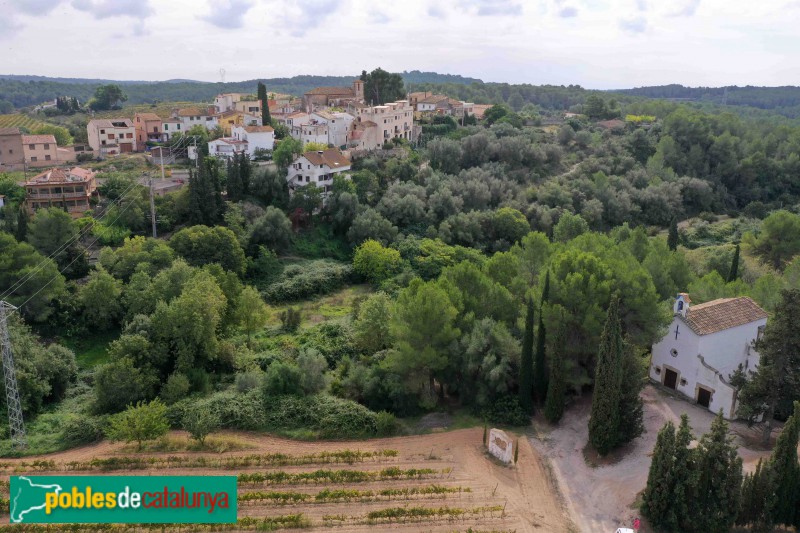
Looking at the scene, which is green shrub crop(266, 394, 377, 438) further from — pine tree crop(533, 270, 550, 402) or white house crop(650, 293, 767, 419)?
white house crop(650, 293, 767, 419)

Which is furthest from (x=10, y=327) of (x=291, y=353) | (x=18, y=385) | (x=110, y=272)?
(x=291, y=353)

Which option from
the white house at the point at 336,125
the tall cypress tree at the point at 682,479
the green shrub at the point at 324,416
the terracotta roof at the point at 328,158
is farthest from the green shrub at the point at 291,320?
the white house at the point at 336,125

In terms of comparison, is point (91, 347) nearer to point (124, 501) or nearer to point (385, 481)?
point (124, 501)

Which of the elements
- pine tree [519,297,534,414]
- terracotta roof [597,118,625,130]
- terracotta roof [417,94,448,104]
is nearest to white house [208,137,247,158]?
terracotta roof [417,94,448,104]

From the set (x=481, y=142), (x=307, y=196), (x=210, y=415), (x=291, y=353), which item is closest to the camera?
(x=210, y=415)

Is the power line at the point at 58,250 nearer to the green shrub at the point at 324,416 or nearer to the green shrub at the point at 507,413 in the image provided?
the green shrub at the point at 324,416

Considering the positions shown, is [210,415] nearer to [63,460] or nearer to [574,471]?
[63,460]
